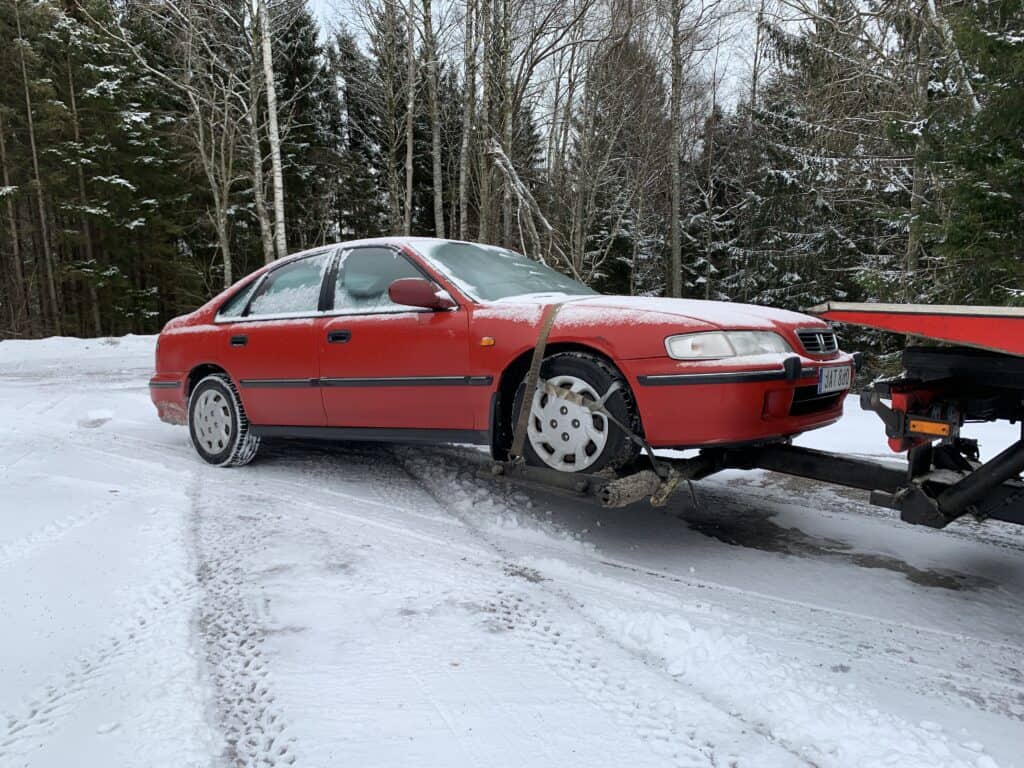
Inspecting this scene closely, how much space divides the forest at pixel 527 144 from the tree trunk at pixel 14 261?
139 millimetres

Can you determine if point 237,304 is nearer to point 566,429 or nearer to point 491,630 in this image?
point 566,429

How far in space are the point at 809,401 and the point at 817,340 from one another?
0.37m

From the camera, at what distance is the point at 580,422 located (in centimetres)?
318

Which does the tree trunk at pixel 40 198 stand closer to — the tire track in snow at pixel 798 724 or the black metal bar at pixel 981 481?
the tire track in snow at pixel 798 724

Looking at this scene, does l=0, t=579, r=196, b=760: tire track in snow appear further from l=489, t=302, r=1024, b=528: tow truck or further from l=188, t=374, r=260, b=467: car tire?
l=188, t=374, r=260, b=467: car tire

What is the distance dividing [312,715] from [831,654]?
1.68 metres

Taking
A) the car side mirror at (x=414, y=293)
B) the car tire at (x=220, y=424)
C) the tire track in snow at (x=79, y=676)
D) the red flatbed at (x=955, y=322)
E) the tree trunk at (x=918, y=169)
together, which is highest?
the tree trunk at (x=918, y=169)

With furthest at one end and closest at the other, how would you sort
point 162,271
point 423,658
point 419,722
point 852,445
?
point 162,271
point 852,445
point 423,658
point 419,722

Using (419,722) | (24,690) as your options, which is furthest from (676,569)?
(24,690)

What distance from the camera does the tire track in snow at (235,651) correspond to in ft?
5.53

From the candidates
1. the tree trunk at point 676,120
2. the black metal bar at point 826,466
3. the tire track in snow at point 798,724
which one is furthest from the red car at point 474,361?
the tree trunk at point 676,120

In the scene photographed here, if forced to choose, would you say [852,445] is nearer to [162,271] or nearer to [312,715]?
[312,715]

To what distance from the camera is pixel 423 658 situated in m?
2.11

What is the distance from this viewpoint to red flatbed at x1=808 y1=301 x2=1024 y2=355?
2045mm
